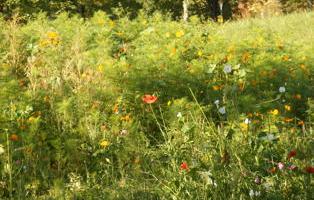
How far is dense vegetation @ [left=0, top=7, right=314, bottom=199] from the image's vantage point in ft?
7.88

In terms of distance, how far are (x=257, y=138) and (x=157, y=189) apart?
73cm

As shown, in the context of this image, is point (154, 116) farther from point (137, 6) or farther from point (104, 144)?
point (137, 6)

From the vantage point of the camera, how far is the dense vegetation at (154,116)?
2.40 m

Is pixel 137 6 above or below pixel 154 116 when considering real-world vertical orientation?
below

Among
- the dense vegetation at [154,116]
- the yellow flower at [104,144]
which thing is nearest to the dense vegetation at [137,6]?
the dense vegetation at [154,116]

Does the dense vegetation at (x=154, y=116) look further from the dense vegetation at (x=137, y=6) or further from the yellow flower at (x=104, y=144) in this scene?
the dense vegetation at (x=137, y=6)

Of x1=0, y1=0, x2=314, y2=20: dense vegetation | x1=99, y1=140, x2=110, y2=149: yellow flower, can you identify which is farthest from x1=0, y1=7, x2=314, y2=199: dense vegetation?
x1=0, y1=0, x2=314, y2=20: dense vegetation

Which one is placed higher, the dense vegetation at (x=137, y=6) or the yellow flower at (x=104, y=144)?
the yellow flower at (x=104, y=144)

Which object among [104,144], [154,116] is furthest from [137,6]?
[154,116]

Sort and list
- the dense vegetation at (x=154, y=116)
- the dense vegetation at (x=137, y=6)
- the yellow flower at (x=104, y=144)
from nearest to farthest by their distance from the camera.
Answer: the dense vegetation at (x=154, y=116), the yellow flower at (x=104, y=144), the dense vegetation at (x=137, y=6)

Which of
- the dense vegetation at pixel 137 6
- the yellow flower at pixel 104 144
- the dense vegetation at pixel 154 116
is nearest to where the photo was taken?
the dense vegetation at pixel 154 116

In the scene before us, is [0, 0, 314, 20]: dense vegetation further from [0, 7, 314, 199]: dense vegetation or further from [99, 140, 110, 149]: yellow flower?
[99, 140, 110, 149]: yellow flower

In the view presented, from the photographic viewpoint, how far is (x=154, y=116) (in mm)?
Result: 2475

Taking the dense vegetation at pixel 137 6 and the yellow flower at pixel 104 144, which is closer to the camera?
the yellow flower at pixel 104 144
